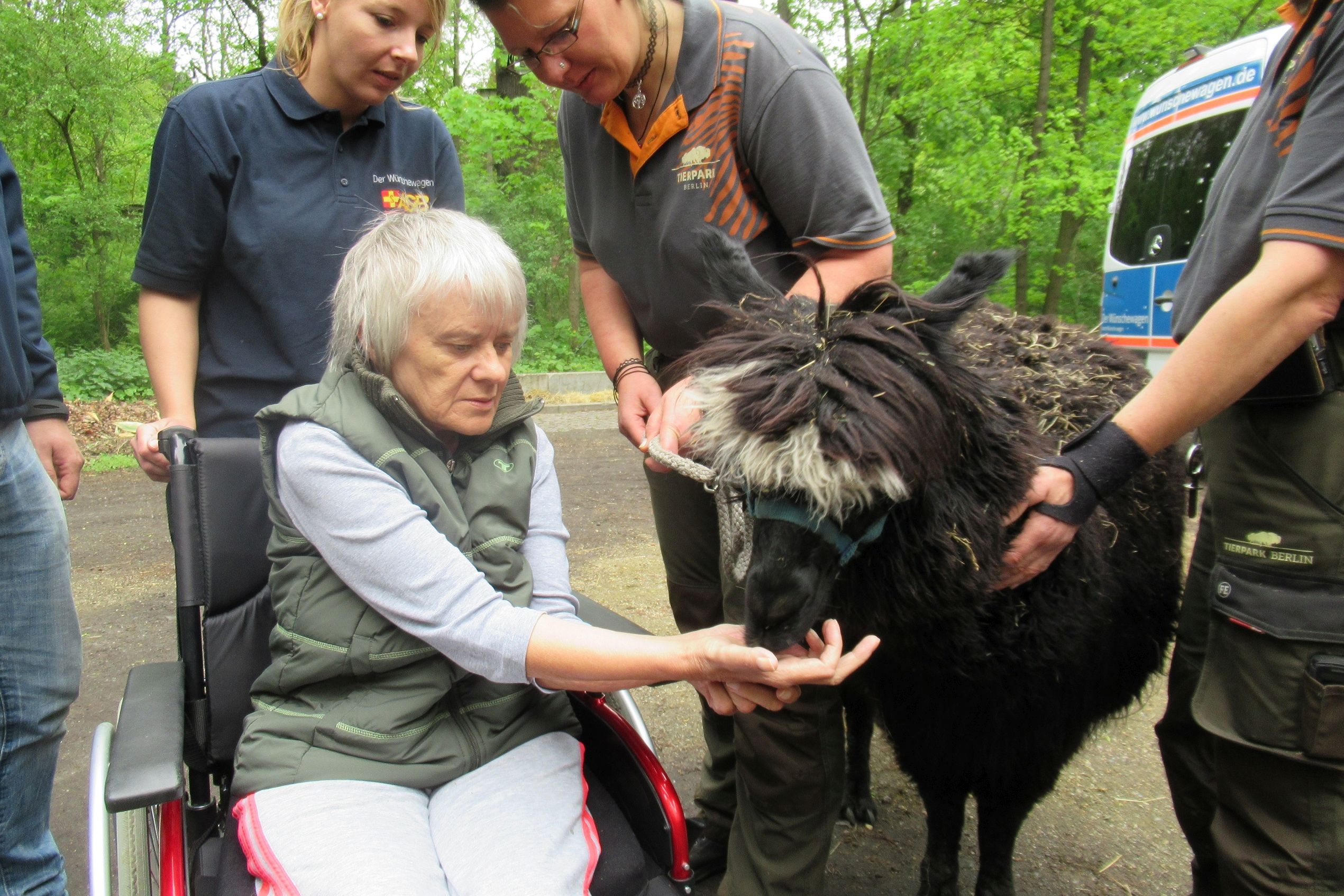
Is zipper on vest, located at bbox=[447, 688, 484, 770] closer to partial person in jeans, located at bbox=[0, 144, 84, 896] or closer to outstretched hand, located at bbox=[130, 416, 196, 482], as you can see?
outstretched hand, located at bbox=[130, 416, 196, 482]

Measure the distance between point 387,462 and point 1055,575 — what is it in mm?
1612

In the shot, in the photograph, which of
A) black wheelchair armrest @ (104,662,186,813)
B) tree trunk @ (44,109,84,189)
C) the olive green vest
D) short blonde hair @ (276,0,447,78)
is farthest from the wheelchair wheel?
tree trunk @ (44,109,84,189)

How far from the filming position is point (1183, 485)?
2.80 metres

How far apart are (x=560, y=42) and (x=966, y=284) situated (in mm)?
1156

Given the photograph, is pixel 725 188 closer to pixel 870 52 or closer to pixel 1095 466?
pixel 1095 466

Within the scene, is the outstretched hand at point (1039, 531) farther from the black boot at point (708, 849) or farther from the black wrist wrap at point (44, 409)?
the black wrist wrap at point (44, 409)

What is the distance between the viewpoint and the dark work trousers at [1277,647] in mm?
1726

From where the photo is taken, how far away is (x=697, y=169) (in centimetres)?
226

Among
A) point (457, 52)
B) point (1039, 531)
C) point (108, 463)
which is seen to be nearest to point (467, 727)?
point (1039, 531)

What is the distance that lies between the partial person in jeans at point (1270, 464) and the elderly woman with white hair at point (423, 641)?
0.85 meters

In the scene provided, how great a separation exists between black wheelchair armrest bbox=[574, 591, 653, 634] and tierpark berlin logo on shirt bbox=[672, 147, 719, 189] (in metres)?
1.12

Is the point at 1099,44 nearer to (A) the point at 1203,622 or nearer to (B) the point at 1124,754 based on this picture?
(B) the point at 1124,754

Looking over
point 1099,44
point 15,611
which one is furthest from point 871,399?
point 1099,44

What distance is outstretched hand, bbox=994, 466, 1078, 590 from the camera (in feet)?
6.21
